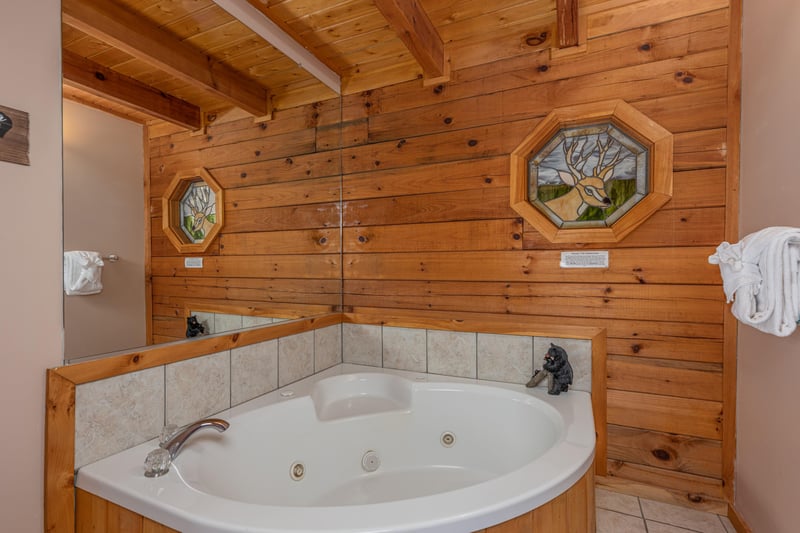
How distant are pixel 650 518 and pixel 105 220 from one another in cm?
233

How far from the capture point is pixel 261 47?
1.95m

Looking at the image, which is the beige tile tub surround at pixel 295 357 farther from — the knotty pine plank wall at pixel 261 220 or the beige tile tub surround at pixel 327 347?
the knotty pine plank wall at pixel 261 220

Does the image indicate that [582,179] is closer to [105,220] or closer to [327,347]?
[327,347]

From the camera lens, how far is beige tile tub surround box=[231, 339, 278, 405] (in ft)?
5.40

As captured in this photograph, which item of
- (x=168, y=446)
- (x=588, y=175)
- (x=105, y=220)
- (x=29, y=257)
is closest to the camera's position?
(x=29, y=257)

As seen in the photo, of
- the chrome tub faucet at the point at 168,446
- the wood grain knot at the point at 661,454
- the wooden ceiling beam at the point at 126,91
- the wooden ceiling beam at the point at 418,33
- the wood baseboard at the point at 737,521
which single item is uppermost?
the wooden ceiling beam at the point at 418,33

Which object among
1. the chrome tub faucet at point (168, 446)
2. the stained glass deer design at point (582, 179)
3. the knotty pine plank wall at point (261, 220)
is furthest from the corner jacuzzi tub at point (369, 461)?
the stained glass deer design at point (582, 179)

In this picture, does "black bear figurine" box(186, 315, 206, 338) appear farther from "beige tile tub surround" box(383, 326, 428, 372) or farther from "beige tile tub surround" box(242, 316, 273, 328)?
"beige tile tub surround" box(383, 326, 428, 372)

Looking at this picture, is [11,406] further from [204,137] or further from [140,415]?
[204,137]

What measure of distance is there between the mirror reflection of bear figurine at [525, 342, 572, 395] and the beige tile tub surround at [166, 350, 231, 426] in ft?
4.48

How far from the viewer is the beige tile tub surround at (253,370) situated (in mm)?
1646

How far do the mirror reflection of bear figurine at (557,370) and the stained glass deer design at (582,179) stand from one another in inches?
24.5

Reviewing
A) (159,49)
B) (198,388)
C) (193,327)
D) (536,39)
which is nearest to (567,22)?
(536,39)

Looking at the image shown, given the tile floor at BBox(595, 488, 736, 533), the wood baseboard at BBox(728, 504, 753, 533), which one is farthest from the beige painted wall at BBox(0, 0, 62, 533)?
the wood baseboard at BBox(728, 504, 753, 533)
